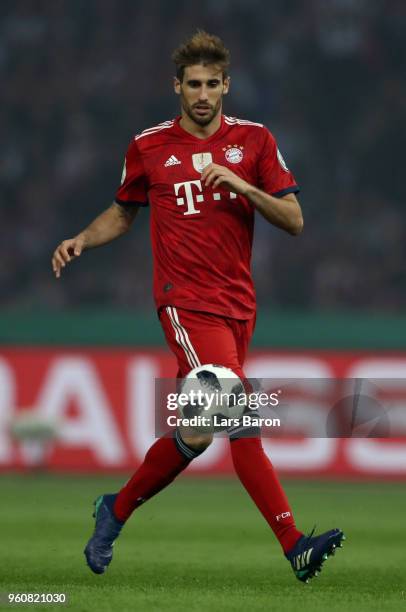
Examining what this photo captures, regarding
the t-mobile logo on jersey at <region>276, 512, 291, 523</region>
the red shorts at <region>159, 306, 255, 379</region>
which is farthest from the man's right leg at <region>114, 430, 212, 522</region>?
the t-mobile logo on jersey at <region>276, 512, 291, 523</region>

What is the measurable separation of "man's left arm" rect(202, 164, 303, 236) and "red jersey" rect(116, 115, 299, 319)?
0.10 m

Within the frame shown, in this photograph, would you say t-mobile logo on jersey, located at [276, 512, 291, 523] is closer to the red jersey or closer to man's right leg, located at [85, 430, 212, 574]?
man's right leg, located at [85, 430, 212, 574]

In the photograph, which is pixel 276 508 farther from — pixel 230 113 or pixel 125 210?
pixel 230 113

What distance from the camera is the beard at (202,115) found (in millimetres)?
4977

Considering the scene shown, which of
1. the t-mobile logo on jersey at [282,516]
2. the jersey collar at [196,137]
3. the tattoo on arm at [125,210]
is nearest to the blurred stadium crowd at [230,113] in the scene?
the tattoo on arm at [125,210]

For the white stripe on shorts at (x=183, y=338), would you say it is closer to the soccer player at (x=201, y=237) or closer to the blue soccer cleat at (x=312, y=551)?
the soccer player at (x=201, y=237)

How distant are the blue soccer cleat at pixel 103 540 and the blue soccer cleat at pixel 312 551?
0.76 meters

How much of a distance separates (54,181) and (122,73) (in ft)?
4.94

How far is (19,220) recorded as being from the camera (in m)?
14.0

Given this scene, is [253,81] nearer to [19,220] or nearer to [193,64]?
[19,220]

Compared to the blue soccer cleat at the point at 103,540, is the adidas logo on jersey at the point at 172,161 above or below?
above

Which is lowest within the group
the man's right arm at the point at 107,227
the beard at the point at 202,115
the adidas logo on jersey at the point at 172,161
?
the man's right arm at the point at 107,227

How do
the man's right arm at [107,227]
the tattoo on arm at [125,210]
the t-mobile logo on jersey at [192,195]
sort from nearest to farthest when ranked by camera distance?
the t-mobile logo on jersey at [192,195]
the man's right arm at [107,227]
the tattoo on arm at [125,210]

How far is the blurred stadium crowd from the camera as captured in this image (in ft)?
43.5
